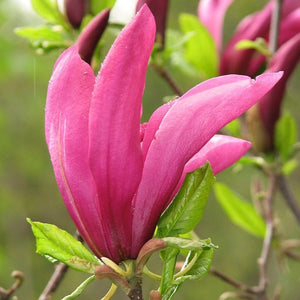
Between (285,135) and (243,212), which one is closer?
(285,135)

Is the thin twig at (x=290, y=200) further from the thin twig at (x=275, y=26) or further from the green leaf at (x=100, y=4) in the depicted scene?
the green leaf at (x=100, y=4)

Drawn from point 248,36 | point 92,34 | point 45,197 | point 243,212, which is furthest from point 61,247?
point 45,197

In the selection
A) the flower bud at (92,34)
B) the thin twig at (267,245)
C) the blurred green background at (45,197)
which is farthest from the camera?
the blurred green background at (45,197)

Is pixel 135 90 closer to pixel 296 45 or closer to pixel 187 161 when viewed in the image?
pixel 187 161

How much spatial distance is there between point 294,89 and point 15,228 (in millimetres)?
2587

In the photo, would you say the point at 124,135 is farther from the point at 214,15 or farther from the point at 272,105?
the point at 214,15

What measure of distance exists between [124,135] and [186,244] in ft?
0.33

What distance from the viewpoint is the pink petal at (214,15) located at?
1100mm

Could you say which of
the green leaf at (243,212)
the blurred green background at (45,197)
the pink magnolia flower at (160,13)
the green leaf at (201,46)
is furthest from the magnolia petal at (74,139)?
the blurred green background at (45,197)

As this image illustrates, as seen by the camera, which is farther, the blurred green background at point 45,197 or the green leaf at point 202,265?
the blurred green background at point 45,197

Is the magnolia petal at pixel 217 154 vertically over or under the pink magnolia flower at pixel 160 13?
under

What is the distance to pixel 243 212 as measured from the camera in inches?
→ 48.7

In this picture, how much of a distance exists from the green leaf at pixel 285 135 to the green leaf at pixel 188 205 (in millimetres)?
457

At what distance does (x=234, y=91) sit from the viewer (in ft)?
1.68
